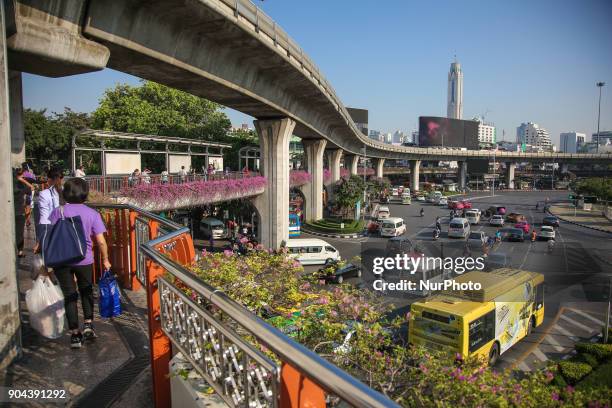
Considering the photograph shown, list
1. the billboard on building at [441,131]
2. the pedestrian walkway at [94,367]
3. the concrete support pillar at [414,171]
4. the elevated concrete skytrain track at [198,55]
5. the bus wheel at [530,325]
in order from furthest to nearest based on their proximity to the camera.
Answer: the billboard on building at [441,131], the concrete support pillar at [414,171], the bus wheel at [530,325], the elevated concrete skytrain track at [198,55], the pedestrian walkway at [94,367]

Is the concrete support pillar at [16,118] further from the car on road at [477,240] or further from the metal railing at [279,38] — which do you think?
the car on road at [477,240]

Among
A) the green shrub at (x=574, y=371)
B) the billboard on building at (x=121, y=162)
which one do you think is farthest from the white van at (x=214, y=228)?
the green shrub at (x=574, y=371)

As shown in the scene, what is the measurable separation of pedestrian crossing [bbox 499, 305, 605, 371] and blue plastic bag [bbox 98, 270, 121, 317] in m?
10.2

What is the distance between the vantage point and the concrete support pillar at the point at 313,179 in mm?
36188

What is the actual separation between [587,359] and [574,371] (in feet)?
4.14

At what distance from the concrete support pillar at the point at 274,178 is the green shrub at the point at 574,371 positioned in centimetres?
1664

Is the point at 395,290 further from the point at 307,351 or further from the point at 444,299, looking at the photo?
the point at 307,351

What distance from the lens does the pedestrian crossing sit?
40.2 feet

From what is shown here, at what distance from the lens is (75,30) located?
8.37 meters

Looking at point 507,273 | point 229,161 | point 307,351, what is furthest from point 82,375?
point 229,161

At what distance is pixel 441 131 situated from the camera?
9044cm

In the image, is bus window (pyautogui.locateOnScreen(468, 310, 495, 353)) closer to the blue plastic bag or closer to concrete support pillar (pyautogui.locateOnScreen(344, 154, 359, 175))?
the blue plastic bag

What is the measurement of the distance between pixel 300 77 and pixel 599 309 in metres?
15.3

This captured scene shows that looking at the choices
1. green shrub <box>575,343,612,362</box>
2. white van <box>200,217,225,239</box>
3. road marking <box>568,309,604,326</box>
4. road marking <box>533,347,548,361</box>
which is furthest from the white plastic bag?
white van <box>200,217,225,239</box>
